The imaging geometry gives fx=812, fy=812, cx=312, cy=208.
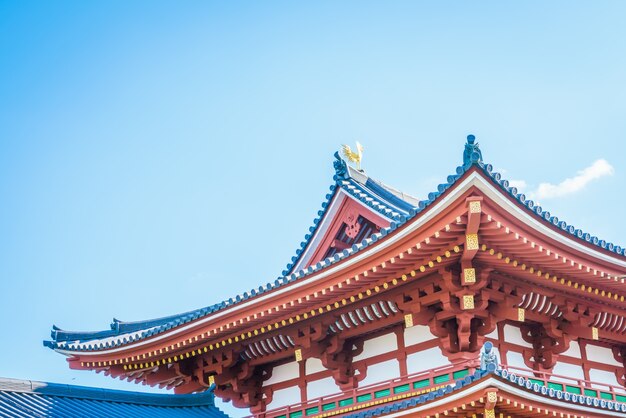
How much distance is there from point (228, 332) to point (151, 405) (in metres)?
3.32

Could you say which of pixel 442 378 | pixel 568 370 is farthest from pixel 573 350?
pixel 442 378

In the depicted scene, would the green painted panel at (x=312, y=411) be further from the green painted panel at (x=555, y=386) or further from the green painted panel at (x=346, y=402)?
the green painted panel at (x=555, y=386)

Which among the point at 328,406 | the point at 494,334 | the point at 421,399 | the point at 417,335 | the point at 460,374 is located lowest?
the point at 421,399

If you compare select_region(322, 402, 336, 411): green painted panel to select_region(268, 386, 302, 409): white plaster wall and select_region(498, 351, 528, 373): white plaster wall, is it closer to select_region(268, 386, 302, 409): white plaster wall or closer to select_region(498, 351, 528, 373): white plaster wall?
select_region(268, 386, 302, 409): white plaster wall

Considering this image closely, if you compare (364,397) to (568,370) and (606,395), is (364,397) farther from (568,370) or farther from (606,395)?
(606,395)

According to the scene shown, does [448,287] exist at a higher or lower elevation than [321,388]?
higher

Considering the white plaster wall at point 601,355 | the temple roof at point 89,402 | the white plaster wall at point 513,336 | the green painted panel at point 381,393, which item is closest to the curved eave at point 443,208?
the white plaster wall at point 513,336

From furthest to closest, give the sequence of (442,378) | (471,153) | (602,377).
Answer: (602,377) < (442,378) < (471,153)

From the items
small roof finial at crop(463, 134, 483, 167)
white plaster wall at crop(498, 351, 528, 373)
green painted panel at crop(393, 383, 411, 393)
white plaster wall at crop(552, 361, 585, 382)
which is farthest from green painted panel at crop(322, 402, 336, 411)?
small roof finial at crop(463, 134, 483, 167)

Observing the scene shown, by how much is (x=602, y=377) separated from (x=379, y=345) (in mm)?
5082

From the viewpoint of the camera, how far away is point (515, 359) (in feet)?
52.1

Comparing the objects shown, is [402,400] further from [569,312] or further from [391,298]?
[569,312]

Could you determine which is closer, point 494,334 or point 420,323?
point 420,323

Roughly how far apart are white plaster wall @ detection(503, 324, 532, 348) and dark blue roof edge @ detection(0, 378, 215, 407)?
728cm
